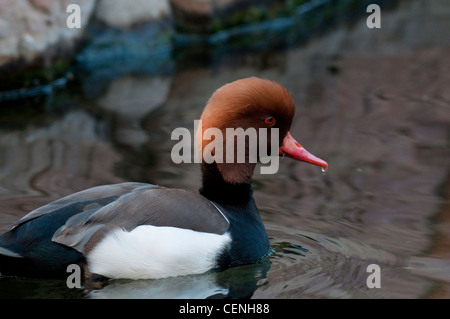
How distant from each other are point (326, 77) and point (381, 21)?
410 centimetres

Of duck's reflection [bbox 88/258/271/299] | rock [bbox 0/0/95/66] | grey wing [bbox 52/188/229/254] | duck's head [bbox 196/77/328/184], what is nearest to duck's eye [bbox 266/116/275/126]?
duck's head [bbox 196/77/328/184]

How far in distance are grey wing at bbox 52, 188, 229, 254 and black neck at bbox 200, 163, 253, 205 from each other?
7.7 inches

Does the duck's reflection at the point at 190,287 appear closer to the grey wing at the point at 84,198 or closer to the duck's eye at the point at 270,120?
the grey wing at the point at 84,198

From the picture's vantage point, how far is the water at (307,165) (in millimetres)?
4230

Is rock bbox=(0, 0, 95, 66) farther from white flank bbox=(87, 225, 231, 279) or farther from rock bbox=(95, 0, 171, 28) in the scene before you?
white flank bbox=(87, 225, 231, 279)

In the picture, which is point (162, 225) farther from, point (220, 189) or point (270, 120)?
point (270, 120)

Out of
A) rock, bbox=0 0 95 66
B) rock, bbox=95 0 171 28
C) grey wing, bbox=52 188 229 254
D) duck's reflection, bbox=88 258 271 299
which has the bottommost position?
duck's reflection, bbox=88 258 271 299

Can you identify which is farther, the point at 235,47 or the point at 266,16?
the point at 266,16

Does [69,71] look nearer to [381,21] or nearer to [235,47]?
[235,47]

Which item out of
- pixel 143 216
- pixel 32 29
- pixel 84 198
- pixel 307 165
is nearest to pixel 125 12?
pixel 32 29

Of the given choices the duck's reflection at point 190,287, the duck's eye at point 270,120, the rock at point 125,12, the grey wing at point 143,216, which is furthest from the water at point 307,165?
the rock at point 125,12

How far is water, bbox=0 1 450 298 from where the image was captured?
13.9 ft

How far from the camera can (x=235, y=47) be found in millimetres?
11750
